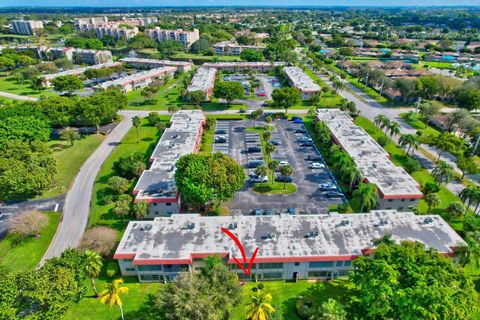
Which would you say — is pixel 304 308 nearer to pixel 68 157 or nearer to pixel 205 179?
pixel 205 179

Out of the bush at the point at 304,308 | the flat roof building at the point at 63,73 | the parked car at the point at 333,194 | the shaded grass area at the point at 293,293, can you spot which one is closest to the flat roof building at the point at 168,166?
the shaded grass area at the point at 293,293

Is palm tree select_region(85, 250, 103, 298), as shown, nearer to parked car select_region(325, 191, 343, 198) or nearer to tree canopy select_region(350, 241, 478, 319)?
tree canopy select_region(350, 241, 478, 319)

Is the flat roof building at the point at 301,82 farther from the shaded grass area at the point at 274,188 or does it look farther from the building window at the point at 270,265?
the building window at the point at 270,265

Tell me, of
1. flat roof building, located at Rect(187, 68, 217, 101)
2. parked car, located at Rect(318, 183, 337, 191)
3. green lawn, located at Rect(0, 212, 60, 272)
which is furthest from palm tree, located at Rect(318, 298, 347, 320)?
flat roof building, located at Rect(187, 68, 217, 101)

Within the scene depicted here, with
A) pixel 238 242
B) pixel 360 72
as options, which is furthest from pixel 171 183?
pixel 360 72

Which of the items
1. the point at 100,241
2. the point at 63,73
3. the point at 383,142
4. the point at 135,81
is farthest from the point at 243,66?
the point at 100,241

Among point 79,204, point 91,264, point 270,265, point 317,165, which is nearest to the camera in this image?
point 91,264

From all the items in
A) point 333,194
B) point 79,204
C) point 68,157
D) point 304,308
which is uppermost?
point 304,308
